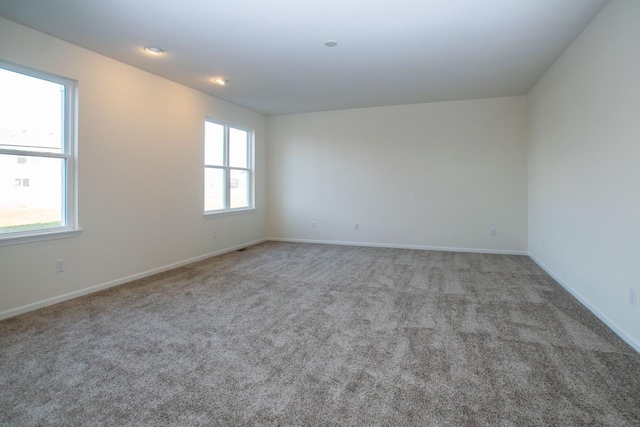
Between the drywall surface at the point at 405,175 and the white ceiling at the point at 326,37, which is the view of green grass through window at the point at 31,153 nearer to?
the white ceiling at the point at 326,37

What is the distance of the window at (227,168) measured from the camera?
17.8 ft

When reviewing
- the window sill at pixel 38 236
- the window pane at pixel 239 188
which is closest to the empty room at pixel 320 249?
the window sill at pixel 38 236

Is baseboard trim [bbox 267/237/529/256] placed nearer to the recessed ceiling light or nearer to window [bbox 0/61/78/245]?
window [bbox 0/61/78/245]

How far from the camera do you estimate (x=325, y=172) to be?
656 cm

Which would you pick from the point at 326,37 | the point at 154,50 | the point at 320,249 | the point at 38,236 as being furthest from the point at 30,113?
the point at 320,249

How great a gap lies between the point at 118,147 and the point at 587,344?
15.4ft

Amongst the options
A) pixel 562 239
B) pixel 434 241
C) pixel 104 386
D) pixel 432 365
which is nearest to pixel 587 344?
pixel 432 365

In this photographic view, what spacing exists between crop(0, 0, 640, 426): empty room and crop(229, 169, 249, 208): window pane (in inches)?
10.8

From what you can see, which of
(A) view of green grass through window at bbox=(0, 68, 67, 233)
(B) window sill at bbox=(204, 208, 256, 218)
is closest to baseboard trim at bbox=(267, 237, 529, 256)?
(B) window sill at bbox=(204, 208, 256, 218)

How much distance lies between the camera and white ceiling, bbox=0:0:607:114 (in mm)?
2693

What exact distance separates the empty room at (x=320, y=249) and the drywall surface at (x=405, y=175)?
0.05 m

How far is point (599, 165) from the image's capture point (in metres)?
2.82

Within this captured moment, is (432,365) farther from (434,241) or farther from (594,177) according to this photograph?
(434,241)

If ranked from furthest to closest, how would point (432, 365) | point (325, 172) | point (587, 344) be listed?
1. point (325, 172)
2. point (587, 344)
3. point (432, 365)
